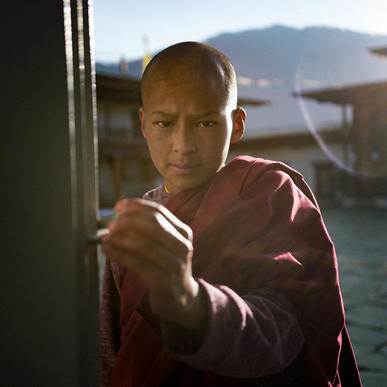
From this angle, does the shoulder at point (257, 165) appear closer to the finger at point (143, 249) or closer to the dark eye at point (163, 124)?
the dark eye at point (163, 124)

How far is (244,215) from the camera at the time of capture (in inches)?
33.3

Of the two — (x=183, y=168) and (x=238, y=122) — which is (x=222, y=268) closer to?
(x=183, y=168)

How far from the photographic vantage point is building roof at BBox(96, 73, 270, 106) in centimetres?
1315

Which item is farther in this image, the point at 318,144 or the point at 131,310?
the point at 318,144

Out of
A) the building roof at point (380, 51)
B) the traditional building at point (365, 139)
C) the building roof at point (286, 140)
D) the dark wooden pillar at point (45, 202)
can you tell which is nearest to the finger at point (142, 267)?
the dark wooden pillar at point (45, 202)

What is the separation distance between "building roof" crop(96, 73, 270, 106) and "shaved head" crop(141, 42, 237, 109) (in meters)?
12.4

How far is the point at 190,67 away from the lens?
0.92m

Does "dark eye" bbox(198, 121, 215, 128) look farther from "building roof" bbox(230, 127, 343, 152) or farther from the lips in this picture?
"building roof" bbox(230, 127, 343, 152)

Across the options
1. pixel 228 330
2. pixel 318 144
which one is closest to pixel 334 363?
pixel 228 330

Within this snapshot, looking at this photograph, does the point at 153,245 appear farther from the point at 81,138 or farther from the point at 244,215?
the point at 244,215

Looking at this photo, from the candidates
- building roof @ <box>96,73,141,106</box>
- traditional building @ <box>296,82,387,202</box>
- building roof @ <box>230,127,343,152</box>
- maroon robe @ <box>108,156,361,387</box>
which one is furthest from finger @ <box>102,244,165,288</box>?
building roof @ <box>230,127,343,152</box>

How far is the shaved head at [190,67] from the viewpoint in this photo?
922mm

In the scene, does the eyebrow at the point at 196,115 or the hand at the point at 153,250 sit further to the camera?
the eyebrow at the point at 196,115

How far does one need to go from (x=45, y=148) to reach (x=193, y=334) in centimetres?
32
